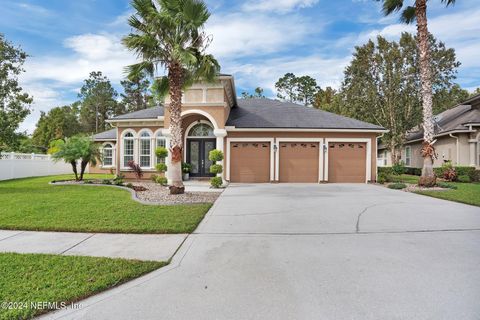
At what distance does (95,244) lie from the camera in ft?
16.7

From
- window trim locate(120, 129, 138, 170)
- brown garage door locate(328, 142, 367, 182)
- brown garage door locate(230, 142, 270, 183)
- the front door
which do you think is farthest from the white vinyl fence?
brown garage door locate(328, 142, 367, 182)

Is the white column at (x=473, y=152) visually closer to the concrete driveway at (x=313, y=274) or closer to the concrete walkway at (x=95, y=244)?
the concrete driveway at (x=313, y=274)

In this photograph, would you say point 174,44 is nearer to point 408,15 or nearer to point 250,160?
point 250,160

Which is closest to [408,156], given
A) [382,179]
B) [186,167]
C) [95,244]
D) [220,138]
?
[382,179]

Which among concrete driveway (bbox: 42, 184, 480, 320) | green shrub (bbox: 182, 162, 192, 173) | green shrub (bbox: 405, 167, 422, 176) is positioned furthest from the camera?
green shrub (bbox: 405, 167, 422, 176)

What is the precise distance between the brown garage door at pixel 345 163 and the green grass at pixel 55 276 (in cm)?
1410

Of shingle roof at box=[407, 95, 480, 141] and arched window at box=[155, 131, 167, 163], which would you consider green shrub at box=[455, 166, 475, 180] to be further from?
arched window at box=[155, 131, 167, 163]

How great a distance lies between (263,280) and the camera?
12.0 feet

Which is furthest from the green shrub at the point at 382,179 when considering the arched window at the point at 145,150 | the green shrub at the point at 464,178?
the arched window at the point at 145,150

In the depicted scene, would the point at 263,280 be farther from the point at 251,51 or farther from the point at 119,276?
the point at 251,51

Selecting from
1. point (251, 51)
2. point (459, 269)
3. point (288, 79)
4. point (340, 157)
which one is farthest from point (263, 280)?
point (288, 79)

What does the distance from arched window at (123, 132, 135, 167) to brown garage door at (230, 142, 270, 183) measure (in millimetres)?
6924

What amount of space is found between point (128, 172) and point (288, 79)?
35.2 m

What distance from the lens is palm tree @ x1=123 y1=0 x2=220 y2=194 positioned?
9.62 m
